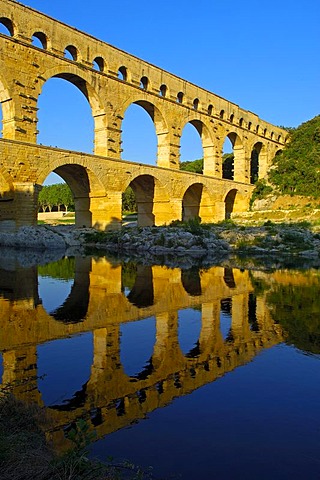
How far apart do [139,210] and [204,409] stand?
30.5 meters

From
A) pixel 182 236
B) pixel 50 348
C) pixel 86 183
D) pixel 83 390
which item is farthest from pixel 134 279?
pixel 86 183

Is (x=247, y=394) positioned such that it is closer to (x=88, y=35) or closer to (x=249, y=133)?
(x=88, y=35)

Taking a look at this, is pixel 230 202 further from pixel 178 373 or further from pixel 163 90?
pixel 178 373

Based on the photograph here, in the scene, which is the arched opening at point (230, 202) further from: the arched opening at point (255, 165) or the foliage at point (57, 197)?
the foliage at point (57, 197)

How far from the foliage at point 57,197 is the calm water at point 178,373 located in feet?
212

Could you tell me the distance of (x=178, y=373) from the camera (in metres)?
5.09

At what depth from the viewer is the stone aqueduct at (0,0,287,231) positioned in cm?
2291

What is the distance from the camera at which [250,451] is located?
3.38 meters

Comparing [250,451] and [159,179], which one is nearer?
[250,451]

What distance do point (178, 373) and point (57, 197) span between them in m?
72.6

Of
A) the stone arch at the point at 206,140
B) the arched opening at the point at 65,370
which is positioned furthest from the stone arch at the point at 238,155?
the arched opening at the point at 65,370

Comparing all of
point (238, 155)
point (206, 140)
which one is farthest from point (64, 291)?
point (238, 155)

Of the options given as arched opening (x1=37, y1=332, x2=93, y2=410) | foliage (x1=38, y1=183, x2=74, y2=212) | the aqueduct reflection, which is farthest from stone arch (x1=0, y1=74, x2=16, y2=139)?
foliage (x1=38, y1=183, x2=74, y2=212)

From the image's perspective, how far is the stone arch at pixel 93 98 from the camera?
26125 mm
